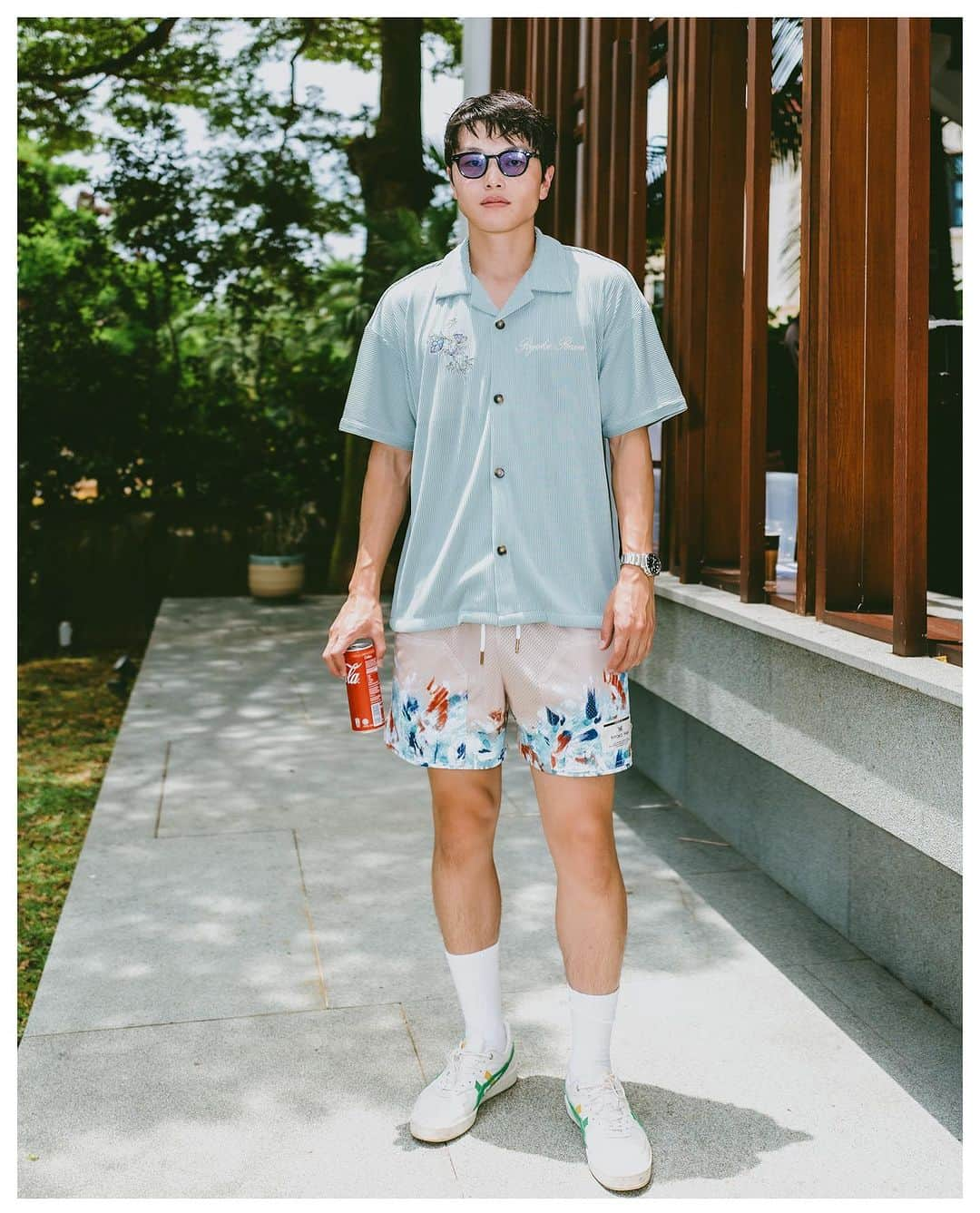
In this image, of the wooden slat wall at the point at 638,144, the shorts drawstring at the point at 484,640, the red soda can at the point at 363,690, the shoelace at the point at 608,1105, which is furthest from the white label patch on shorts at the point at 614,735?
the wooden slat wall at the point at 638,144

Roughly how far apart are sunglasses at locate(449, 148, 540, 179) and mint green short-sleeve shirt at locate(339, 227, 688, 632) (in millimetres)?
144

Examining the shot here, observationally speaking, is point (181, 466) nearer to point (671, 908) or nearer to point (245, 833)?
point (245, 833)

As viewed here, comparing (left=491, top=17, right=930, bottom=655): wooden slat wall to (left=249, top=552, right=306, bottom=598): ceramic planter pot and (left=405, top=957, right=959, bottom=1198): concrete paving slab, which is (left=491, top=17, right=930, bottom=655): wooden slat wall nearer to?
(left=405, top=957, right=959, bottom=1198): concrete paving slab

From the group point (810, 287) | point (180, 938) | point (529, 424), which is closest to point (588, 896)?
point (529, 424)

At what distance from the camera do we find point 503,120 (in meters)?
2.36

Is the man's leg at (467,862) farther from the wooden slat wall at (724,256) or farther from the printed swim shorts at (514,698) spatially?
the wooden slat wall at (724,256)

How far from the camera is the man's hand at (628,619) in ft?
7.82

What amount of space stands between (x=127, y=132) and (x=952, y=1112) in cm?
1281

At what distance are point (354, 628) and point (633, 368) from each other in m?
0.74

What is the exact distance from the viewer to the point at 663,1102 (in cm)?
267

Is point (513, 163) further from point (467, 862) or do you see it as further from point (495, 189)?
point (467, 862)

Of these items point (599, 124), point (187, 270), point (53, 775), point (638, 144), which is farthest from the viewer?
point (187, 270)

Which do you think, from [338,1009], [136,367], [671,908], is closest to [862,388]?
[671,908]

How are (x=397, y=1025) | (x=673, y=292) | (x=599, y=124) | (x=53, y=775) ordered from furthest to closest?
(x=53, y=775), (x=599, y=124), (x=673, y=292), (x=397, y=1025)
